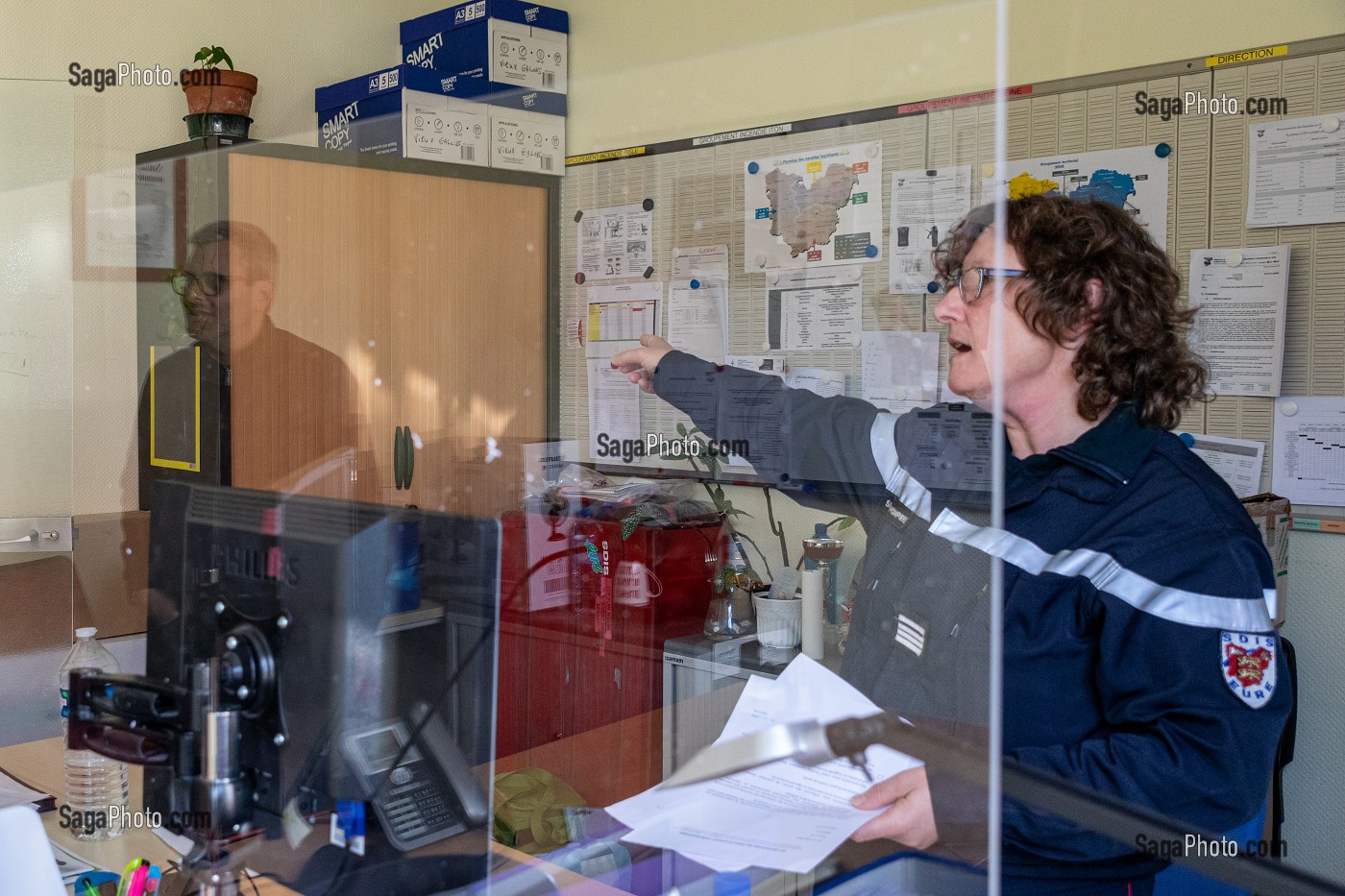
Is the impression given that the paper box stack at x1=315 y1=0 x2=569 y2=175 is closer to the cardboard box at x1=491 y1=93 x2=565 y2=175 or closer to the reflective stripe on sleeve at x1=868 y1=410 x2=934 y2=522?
the cardboard box at x1=491 y1=93 x2=565 y2=175

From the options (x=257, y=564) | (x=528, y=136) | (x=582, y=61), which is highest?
(x=582, y=61)

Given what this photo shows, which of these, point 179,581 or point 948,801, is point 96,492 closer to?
point 179,581

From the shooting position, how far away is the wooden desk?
1.17m

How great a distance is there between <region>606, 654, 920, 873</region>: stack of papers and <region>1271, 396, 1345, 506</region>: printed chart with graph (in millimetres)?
1445

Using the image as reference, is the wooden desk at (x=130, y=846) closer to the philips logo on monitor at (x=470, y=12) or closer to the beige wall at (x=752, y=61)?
the beige wall at (x=752, y=61)

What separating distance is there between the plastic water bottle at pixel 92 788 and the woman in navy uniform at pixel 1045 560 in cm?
79

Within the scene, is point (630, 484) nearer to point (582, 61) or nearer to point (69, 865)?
point (582, 61)

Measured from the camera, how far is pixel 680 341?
1270 mm

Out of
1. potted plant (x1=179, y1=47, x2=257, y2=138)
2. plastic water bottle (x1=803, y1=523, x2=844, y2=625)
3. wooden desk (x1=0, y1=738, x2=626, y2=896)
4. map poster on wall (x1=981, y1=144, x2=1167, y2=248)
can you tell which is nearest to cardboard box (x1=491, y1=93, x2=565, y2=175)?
potted plant (x1=179, y1=47, x2=257, y2=138)

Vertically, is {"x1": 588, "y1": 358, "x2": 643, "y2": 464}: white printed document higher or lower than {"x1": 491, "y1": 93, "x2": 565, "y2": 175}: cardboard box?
lower

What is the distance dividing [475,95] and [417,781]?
101 cm

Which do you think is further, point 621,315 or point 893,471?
point 621,315

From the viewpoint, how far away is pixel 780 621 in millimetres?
1201

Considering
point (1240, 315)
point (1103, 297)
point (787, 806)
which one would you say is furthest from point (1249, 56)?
point (787, 806)
